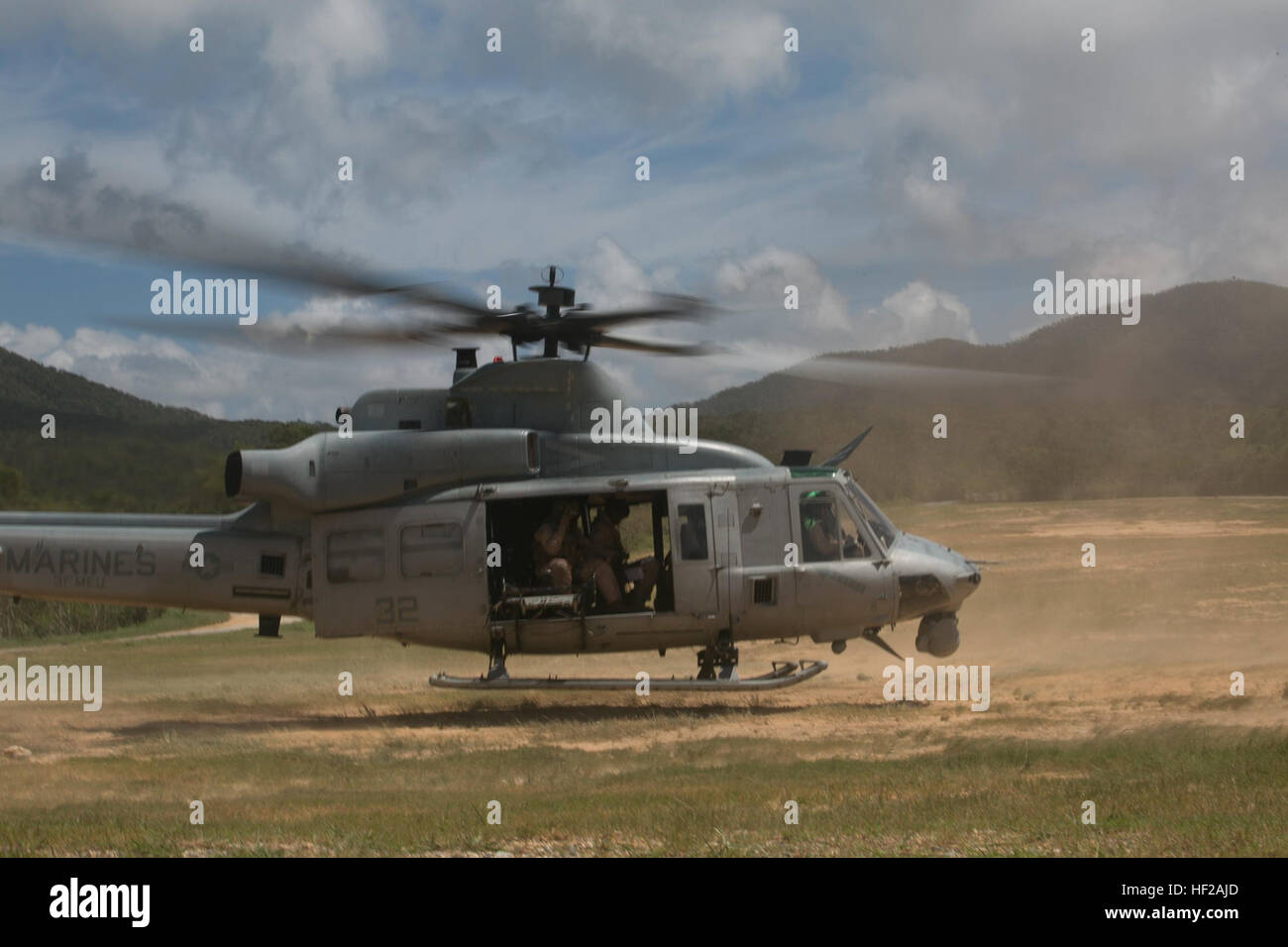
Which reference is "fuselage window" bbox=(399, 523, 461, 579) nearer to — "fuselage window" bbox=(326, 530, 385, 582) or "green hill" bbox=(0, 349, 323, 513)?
"fuselage window" bbox=(326, 530, 385, 582)

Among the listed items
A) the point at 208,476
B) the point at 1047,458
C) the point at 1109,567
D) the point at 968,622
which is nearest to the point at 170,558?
the point at 208,476

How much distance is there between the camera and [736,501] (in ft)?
48.8

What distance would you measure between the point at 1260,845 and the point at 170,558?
12.0 metres

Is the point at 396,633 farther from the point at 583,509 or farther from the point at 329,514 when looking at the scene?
the point at 583,509

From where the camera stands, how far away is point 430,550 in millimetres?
14883

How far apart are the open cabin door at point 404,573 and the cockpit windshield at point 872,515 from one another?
4261 mm

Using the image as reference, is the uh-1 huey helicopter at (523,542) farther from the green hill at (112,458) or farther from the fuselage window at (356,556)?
the green hill at (112,458)

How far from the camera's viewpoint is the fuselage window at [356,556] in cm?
1499

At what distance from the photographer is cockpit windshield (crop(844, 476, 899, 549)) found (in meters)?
15.2

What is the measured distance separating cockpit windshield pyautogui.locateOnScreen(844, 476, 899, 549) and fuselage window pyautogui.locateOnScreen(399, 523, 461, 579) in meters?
4.53

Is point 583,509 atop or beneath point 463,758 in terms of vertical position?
atop

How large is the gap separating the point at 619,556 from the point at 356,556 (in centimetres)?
302
